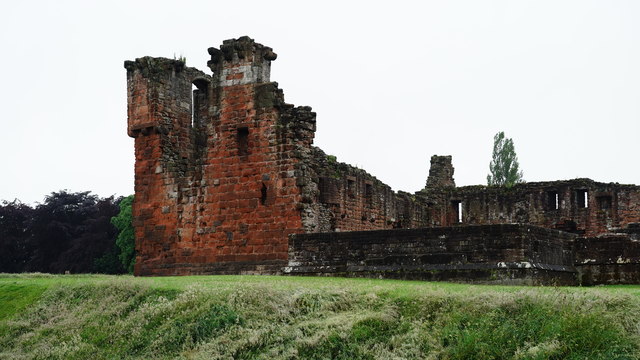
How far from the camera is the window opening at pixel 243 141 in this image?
2694 centimetres

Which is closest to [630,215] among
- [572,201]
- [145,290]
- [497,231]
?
[572,201]

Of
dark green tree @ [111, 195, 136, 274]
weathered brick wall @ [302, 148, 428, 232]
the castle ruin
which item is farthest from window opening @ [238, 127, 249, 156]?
dark green tree @ [111, 195, 136, 274]

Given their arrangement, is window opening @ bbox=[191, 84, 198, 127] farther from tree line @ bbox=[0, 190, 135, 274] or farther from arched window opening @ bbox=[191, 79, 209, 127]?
tree line @ bbox=[0, 190, 135, 274]

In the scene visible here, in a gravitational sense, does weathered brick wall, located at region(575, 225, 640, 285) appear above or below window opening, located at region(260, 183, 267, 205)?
below

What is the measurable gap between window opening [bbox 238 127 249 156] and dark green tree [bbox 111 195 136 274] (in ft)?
90.9

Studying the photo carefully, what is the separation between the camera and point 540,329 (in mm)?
13227

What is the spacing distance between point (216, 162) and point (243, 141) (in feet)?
3.58

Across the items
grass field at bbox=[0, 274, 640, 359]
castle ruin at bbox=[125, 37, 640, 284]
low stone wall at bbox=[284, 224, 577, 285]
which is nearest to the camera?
grass field at bbox=[0, 274, 640, 359]

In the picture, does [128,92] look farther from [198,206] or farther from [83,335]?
[83,335]

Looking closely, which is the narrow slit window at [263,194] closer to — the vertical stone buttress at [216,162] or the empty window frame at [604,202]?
the vertical stone buttress at [216,162]

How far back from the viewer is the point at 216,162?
27.4 meters

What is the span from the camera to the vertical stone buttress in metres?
26.0

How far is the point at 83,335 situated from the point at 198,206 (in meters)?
10.7

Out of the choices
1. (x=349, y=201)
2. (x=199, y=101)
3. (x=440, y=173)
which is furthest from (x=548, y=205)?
(x=199, y=101)
